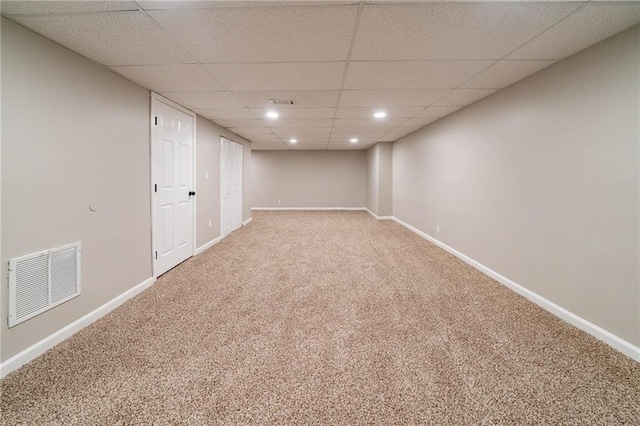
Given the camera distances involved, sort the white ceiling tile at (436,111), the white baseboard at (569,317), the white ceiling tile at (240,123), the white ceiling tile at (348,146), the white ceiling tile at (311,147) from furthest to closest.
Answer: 1. the white ceiling tile at (311,147)
2. the white ceiling tile at (348,146)
3. the white ceiling tile at (240,123)
4. the white ceiling tile at (436,111)
5. the white baseboard at (569,317)

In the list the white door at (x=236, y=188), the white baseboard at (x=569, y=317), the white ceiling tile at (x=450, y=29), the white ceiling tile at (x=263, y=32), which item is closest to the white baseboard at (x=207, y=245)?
the white door at (x=236, y=188)

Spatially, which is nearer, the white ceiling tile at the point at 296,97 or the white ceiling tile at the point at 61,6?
the white ceiling tile at the point at 61,6

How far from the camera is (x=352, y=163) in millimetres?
9641

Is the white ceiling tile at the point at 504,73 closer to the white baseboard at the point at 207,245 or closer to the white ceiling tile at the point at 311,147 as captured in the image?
the white baseboard at the point at 207,245

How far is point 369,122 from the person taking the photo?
15.9ft

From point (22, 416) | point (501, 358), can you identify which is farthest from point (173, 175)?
point (501, 358)

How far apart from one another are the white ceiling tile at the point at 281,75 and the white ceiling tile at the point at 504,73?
54.1 inches

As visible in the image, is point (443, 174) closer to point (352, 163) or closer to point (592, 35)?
point (592, 35)

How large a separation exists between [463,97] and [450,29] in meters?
1.77

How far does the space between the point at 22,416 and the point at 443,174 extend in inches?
201

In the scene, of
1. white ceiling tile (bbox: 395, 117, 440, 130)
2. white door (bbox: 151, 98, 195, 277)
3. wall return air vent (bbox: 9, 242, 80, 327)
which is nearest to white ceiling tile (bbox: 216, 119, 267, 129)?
white door (bbox: 151, 98, 195, 277)

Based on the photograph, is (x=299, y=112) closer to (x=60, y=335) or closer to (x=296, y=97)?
(x=296, y=97)

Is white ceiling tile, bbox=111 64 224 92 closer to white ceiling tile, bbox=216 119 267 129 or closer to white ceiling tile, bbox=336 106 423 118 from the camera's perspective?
white ceiling tile, bbox=216 119 267 129

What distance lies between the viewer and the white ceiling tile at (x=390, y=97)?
3.10m
